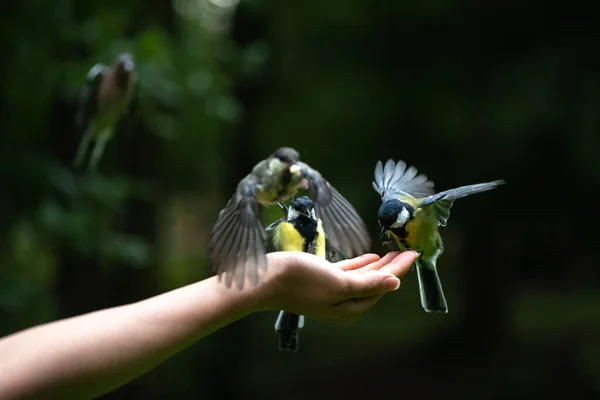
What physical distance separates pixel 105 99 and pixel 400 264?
1.56 meters

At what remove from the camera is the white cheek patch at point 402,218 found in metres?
1.98

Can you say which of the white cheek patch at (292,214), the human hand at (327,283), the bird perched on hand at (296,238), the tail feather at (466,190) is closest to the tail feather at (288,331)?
the bird perched on hand at (296,238)

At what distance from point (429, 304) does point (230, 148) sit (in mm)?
4495

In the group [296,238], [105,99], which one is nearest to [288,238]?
[296,238]

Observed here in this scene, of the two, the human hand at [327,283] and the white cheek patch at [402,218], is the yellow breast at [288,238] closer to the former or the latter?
the human hand at [327,283]

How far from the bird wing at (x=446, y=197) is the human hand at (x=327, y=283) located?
0.18 metres

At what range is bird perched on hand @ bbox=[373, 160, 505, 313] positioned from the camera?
199 centimetres

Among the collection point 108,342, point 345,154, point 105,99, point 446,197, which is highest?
point 345,154

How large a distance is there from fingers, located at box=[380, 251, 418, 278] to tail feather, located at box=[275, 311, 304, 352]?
1.19 ft

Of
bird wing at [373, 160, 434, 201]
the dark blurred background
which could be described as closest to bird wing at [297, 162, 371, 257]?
bird wing at [373, 160, 434, 201]

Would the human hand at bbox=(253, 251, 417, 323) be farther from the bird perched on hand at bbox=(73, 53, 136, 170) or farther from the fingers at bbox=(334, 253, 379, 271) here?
the bird perched on hand at bbox=(73, 53, 136, 170)

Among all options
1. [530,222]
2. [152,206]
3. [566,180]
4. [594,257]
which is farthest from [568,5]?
[152,206]

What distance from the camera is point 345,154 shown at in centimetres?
579

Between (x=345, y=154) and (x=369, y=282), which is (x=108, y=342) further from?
(x=345, y=154)
